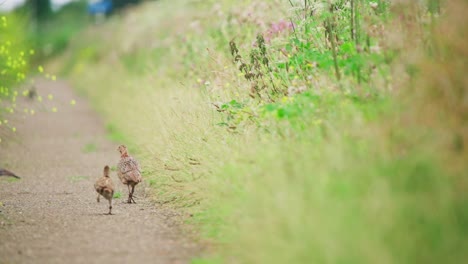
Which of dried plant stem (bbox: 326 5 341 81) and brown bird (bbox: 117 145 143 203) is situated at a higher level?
dried plant stem (bbox: 326 5 341 81)

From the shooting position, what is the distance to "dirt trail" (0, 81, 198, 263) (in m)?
7.70

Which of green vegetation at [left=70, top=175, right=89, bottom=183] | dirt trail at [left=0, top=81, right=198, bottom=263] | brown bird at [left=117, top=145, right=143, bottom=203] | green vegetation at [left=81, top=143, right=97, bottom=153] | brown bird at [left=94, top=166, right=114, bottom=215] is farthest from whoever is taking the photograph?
green vegetation at [left=81, top=143, right=97, bottom=153]

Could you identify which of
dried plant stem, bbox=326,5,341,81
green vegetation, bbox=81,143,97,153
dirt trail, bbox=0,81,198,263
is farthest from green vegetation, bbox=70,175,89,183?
dried plant stem, bbox=326,5,341,81

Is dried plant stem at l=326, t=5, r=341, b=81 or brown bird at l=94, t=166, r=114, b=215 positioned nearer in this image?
dried plant stem at l=326, t=5, r=341, b=81

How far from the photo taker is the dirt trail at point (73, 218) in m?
7.70

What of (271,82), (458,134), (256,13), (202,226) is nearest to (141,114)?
(256,13)

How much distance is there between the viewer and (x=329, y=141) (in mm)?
7191

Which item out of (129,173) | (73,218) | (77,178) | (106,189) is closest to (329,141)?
(106,189)

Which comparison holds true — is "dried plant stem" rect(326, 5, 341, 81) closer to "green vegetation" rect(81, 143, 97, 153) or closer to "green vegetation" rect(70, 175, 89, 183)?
"green vegetation" rect(70, 175, 89, 183)

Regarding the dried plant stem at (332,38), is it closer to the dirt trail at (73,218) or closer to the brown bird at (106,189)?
the dirt trail at (73,218)

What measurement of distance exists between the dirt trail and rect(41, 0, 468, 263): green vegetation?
0.44 m

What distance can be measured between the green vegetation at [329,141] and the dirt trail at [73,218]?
1.44ft

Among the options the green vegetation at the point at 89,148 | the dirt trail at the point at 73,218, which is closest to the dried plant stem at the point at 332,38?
the dirt trail at the point at 73,218

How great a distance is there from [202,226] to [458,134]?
9.88 ft
